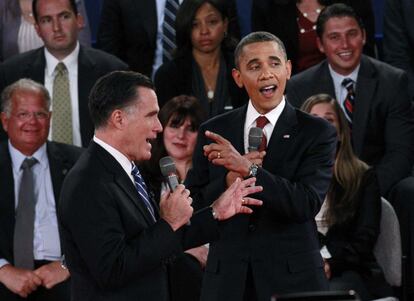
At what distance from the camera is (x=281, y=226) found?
146 inches

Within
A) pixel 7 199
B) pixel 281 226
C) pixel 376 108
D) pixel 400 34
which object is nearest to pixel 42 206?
pixel 7 199

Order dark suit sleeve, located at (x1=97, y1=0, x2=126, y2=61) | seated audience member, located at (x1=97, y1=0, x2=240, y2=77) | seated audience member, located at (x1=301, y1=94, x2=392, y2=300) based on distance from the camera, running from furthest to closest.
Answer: dark suit sleeve, located at (x1=97, y1=0, x2=126, y2=61)
seated audience member, located at (x1=97, y1=0, x2=240, y2=77)
seated audience member, located at (x1=301, y1=94, x2=392, y2=300)

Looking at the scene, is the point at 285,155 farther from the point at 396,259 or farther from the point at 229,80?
the point at 229,80

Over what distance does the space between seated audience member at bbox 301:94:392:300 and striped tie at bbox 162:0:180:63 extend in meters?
1.86

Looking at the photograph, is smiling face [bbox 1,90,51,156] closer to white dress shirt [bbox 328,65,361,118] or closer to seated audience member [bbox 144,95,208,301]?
seated audience member [bbox 144,95,208,301]

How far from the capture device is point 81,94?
242 inches

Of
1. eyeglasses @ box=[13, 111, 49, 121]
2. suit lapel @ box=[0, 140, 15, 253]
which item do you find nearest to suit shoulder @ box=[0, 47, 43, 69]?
eyeglasses @ box=[13, 111, 49, 121]

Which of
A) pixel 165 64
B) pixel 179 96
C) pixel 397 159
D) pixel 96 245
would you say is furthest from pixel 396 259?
pixel 96 245

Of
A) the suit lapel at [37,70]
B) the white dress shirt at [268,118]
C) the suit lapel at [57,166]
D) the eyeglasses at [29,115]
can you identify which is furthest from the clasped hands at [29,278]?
the white dress shirt at [268,118]

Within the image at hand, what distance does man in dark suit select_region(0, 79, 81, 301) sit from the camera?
17.2ft

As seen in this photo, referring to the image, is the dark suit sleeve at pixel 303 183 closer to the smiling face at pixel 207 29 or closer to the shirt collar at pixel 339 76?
the shirt collar at pixel 339 76

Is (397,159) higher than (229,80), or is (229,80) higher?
(229,80)

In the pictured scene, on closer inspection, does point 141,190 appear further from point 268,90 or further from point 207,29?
point 207,29

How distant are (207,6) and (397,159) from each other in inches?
60.4
